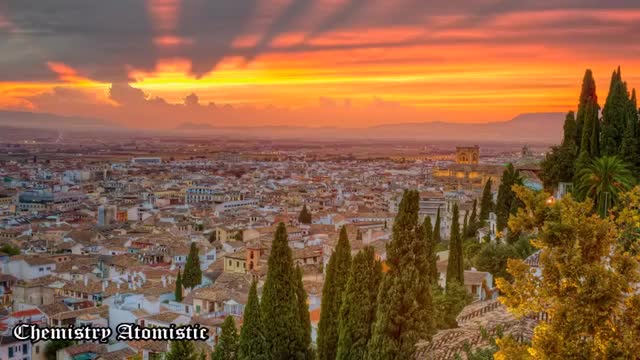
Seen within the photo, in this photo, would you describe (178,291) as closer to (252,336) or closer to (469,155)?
(252,336)

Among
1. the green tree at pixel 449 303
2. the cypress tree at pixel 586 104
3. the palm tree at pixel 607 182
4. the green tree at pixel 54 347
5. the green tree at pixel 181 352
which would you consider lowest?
the green tree at pixel 54 347

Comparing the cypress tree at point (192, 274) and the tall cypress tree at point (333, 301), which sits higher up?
the tall cypress tree at point (333, 301)

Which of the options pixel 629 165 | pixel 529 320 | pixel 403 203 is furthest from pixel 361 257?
pixel 629 165

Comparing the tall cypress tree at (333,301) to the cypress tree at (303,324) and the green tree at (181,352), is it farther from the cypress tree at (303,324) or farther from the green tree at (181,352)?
the green tree at (181,352)

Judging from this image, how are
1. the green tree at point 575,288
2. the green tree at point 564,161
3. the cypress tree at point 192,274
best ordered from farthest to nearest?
1. the cypress tree at point 192,274
2. the green tree at point 564,161
3. the green tree at point 575,288

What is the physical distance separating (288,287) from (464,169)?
7224cm

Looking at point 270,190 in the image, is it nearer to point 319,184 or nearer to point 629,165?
point 319,184

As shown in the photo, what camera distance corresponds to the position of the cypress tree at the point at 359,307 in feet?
40.6

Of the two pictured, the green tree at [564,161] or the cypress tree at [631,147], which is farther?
the green tree at [564,161]

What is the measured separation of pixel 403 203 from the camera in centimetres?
1148

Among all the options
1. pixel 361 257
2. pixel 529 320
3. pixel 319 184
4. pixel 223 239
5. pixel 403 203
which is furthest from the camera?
pixel 319 184

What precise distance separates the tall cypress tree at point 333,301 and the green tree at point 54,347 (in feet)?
37.6

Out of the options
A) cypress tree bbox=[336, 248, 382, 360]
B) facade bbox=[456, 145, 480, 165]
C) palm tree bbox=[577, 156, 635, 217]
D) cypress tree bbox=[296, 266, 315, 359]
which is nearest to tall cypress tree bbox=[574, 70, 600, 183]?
palm tree bbox=[577, 156, 635, 217]

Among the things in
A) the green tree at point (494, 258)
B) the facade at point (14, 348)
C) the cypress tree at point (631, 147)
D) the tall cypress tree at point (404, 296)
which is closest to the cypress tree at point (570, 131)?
the cypress tree at point (631, 147)
